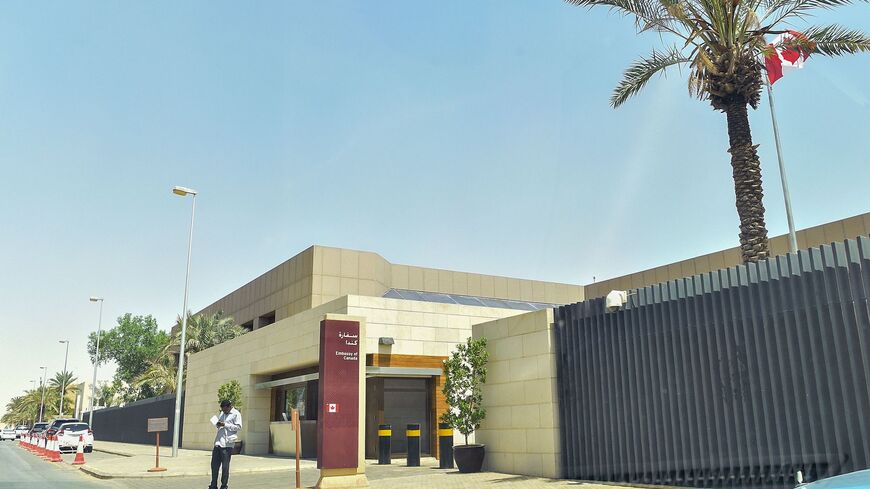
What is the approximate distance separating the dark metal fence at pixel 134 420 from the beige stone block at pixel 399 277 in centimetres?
1601

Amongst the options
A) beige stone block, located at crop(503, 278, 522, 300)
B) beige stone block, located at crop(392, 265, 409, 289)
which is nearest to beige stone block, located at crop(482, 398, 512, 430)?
beige stone block, located at crop(392, 265, 409, 289)

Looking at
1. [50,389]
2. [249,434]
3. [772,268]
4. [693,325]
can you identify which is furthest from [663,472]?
[50,389]

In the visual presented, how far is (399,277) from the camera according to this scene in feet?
130

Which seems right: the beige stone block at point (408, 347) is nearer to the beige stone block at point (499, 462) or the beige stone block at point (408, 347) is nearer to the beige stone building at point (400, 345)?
the beige stone building at point (400, 345)

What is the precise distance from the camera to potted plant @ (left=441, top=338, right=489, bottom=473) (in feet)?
53.8

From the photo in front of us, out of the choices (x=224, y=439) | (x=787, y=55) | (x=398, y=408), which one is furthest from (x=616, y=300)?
(x=398, y=408)

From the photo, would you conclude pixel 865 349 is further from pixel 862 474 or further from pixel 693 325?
pixel 862 474

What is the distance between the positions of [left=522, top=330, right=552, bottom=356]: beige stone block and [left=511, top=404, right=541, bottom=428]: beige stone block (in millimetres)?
1218

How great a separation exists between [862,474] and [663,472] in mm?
8152

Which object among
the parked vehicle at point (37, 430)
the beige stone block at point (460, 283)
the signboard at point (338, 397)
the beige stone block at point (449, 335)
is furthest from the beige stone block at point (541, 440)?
the parked vehicle at point (37, 430)

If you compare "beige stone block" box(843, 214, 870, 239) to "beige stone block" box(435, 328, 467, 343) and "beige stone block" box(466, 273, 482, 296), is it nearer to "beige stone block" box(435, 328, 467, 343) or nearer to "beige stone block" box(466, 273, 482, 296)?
"beige stone block" box(435, 328, 467, 343)

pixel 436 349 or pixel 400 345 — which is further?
pixel 436 349

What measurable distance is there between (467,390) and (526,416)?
1.98 metres

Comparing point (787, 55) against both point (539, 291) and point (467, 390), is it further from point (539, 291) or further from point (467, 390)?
point (539, 291)
